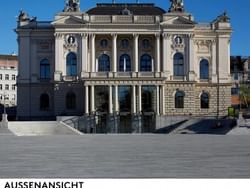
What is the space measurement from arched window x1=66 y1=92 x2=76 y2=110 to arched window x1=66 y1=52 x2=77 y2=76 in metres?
3.58

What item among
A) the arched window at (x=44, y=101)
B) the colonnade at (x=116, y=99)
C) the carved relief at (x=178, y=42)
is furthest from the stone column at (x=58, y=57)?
the carved relief at (x=178, y=42)

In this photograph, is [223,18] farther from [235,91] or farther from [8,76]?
[8,76]

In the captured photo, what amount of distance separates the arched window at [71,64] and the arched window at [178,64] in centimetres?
1677

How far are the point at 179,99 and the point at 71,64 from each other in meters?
18.9

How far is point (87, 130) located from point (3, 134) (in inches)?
803

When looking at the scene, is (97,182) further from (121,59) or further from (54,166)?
(121,59)

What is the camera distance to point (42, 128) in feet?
254

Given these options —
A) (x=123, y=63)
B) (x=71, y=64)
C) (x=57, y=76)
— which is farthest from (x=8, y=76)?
(x=123, y=63)

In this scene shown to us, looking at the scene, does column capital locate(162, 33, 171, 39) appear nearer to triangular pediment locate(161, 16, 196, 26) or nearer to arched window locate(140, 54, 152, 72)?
triangular pediment locate(161, 16, 196, 26)

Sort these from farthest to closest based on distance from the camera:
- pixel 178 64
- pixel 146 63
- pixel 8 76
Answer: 1. pixel 8 76
2. pixel 146 63
3. pixel 178 64

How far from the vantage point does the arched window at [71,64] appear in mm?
92875

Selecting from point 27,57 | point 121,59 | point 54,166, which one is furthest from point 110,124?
point 54,166

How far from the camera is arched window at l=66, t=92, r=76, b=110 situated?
302ft

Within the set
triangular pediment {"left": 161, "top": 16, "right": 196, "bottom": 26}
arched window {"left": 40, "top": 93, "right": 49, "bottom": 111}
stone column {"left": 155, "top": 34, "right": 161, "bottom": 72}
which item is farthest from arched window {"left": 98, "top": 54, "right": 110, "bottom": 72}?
triangular pediment {"left": 161, "top": 16, "right": 196, "bottom": 26}
